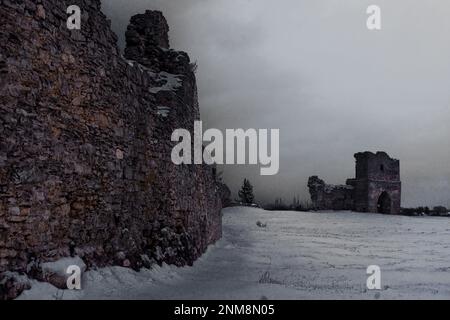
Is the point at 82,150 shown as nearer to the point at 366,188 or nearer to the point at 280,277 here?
the point at 280,277

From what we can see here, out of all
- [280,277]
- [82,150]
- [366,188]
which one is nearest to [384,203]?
[366,188]

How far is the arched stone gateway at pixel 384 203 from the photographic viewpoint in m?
35.3

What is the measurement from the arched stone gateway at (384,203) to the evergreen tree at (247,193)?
22.5 m

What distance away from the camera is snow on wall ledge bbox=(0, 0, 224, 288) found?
4164 mm

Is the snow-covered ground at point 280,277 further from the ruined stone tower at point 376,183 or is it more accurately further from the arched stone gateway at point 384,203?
the arched stone gateway at point 384,203

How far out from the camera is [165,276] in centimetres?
612

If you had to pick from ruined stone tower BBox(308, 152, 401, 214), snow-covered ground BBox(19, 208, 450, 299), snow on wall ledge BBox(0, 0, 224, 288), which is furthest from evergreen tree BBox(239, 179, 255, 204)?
snow on wall ledge BBox(0, 0, 224, 288)

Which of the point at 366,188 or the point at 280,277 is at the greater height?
the point at 366,188

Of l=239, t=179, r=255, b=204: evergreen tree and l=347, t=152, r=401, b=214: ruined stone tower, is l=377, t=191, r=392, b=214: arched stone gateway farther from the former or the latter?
l=239, t=179, r=255, b=204: evergreen tree

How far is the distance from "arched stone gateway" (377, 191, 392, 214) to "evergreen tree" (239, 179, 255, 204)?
2255cm

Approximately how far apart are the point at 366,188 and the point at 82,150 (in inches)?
1245

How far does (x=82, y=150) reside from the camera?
515cm

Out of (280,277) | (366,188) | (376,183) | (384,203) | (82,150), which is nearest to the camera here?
(82,150)
